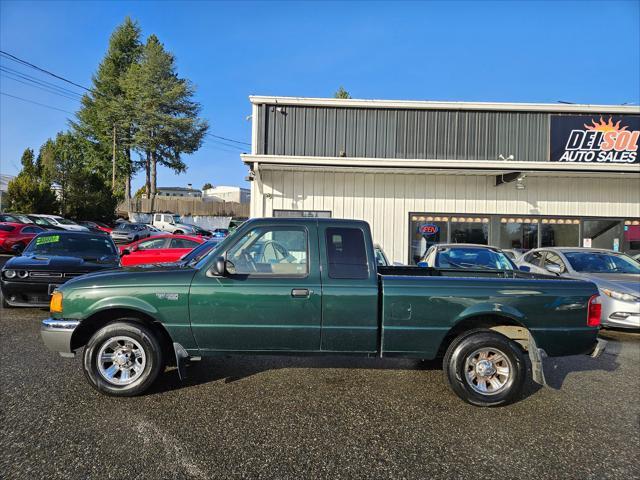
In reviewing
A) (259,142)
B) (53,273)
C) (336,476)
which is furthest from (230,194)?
(336,476)

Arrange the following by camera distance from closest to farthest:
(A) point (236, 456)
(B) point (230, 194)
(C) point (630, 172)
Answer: (A) point (236, 456), (C) point (630, 172), (B) point (230, 194)

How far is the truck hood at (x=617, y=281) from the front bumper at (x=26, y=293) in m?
9.30

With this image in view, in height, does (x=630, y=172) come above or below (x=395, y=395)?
above

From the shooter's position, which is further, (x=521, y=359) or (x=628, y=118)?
(x=628, y=118)

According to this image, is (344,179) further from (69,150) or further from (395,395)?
(69,150)

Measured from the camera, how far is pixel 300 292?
402 centimetres

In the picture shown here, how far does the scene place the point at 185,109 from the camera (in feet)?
158

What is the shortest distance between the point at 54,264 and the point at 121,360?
4.28 metres

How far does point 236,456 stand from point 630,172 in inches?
553

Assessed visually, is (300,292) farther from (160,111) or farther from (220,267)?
(160,111)

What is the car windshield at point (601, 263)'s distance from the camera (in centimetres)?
836

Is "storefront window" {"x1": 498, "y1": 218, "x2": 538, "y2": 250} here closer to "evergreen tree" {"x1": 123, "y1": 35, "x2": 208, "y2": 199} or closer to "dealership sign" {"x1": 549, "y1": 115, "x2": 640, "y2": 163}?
"dealership sign" {"x1": 549, "y1": 115, "x2": 640, "y2": 163}

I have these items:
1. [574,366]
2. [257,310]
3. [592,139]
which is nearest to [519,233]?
[592,139]


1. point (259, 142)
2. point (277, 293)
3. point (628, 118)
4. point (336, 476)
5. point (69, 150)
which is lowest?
point (336, 476)
